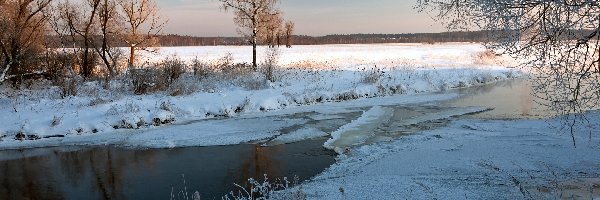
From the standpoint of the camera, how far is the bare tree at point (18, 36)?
1805 centimetres

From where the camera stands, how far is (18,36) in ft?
61.2

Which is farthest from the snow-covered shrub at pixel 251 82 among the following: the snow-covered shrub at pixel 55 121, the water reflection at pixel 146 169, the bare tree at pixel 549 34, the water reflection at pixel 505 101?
the bare tree at pixel 549 34

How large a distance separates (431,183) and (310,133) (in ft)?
17.0

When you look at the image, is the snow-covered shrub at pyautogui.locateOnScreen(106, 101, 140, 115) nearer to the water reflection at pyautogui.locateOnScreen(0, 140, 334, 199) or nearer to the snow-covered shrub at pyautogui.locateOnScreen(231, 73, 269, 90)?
the water reflection at pyautogui.locateOnScreen(0, 140, 334, 199)

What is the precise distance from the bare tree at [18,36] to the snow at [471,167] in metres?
13.4

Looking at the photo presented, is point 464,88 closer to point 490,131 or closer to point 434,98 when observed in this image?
point 434,98

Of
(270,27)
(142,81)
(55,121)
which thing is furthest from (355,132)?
(270,27)

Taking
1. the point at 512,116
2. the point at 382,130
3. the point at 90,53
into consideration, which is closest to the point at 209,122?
the point at 382,130

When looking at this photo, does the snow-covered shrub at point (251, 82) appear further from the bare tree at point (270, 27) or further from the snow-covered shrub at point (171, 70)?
the snow-covered shrub at point (171, 70)

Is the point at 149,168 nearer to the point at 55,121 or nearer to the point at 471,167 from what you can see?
the point at 55,121

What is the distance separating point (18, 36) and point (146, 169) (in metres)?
12.3

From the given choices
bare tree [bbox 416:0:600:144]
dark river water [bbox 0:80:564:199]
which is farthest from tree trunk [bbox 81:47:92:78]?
bare tree [bbox 416:0:600:144]

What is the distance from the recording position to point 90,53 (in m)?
23.0

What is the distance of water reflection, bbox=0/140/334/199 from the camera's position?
798 cm
